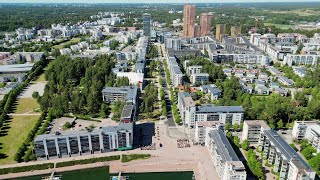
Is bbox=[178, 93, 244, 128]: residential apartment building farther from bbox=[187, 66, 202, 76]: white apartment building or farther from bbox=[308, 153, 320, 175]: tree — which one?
bbox=[187, 66, 202, 76]: white apartment building

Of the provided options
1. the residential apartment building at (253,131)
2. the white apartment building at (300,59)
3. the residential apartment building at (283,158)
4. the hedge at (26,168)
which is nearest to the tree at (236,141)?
the residential apartment building at (253,131)

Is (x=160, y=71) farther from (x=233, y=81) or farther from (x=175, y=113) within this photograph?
(x=175, y=113)

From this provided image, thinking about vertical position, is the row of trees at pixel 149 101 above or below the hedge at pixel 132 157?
above

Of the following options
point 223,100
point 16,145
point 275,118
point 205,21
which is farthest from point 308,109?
point 205,21

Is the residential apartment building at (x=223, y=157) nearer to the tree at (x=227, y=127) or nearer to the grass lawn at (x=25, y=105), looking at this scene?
the tree at (x=227, y=127)

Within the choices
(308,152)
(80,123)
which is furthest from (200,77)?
(308,152)

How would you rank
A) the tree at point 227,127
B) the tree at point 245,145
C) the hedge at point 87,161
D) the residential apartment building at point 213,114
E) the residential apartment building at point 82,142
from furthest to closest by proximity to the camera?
1. the residential apartment building at point 213,114
2. the tree at point 227,127
3. the tree at point 245,145
4. the residential apartment building at point 82,142
5. the hedge at point 87,161

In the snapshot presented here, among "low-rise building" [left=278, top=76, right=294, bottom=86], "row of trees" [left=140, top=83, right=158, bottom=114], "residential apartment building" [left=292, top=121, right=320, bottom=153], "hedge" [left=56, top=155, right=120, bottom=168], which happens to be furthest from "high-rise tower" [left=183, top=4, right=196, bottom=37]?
"hedge" [left=56, top=155, right=120, bottom=168]
